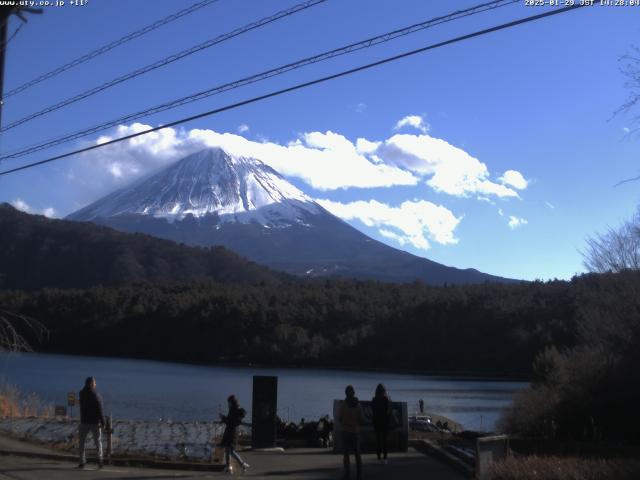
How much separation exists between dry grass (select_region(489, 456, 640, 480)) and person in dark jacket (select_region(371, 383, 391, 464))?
2.73 metres

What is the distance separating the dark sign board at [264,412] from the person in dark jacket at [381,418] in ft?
7.60

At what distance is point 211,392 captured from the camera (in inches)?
2207

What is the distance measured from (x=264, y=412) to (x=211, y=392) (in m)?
40.8

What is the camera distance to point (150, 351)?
363 feet

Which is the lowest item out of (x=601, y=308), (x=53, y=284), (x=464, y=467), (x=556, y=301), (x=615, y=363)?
(x=464, y=467)

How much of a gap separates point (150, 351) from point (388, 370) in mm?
32499

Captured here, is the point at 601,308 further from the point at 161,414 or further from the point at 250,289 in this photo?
the point at 250,289

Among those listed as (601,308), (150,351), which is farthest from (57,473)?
(150,351)

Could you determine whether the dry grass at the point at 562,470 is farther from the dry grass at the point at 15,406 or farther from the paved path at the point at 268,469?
the dry grass at the point at 15,406

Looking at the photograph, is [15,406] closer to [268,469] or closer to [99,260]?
[268,469]

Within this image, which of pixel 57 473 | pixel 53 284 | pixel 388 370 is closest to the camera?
pixel 57 473

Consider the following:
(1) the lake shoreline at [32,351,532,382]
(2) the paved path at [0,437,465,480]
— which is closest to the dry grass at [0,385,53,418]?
(2) the paved path at [0,437,465,480]

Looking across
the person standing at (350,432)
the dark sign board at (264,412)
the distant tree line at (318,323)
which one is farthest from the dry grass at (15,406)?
the distant tree line at (318,323)

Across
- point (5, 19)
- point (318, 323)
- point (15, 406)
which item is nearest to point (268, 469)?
point (5, 19)
